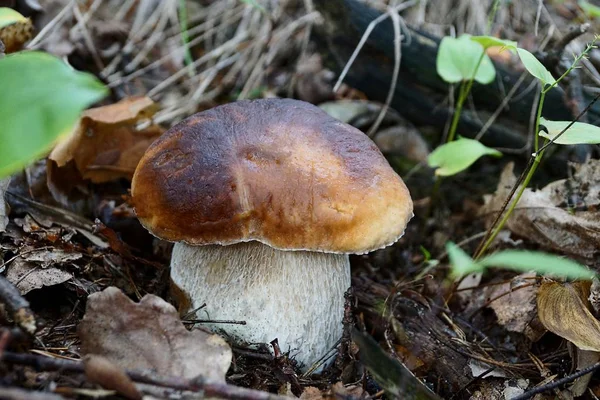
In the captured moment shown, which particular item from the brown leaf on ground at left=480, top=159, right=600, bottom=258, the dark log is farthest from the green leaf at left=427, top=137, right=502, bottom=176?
the dark log

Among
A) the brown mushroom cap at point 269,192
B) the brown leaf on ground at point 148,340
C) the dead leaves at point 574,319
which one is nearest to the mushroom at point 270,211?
the brown mushroom cap at point 269,192

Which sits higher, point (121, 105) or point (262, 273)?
point (121, 105)

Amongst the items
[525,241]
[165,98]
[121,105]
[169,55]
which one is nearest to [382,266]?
[525,241]

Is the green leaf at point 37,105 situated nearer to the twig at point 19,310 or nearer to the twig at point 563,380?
the twig at point 19,310

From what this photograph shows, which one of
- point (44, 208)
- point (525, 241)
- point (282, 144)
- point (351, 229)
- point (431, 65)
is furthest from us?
point (431, 65)

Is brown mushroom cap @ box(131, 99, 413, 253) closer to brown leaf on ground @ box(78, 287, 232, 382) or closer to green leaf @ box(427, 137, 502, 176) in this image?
brown leaf on ground @ box(78, 287, 232, 382)

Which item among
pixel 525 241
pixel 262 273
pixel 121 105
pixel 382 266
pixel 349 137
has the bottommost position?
pixel 382 266

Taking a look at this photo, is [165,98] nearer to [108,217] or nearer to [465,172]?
[108,217]

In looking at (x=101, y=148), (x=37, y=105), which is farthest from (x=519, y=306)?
(x=101, y=148)
